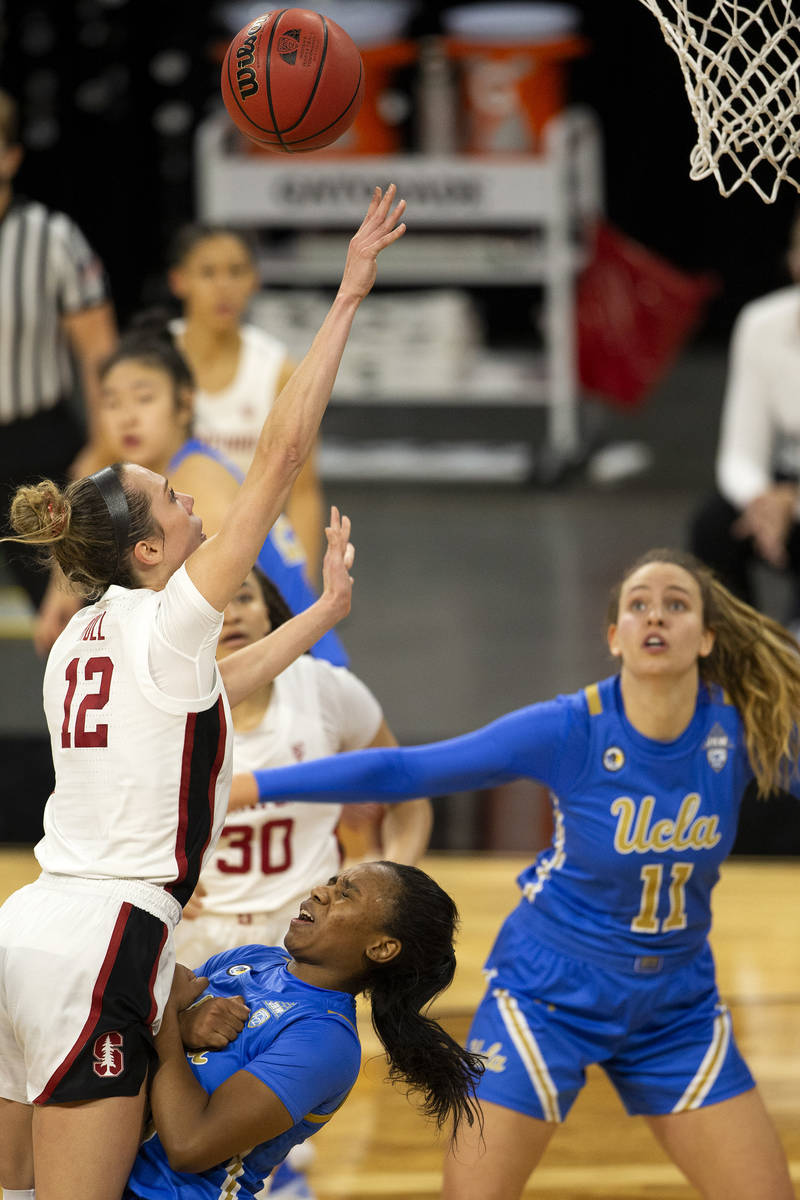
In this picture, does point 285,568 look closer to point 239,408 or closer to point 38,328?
point 239,408

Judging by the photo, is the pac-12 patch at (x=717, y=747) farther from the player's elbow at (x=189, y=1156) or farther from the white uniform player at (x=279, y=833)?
the player's elbow at (x=189, y=1156)

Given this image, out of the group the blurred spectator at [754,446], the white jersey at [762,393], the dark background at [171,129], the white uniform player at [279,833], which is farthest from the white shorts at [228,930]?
the dark background at [171,129]

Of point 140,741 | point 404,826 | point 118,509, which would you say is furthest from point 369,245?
point 404,826

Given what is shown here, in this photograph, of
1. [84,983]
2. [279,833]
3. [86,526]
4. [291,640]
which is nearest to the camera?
[84,983]

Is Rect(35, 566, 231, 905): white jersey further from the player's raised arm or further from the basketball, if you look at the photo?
the basketball

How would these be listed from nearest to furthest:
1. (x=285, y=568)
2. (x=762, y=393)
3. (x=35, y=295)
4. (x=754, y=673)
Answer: (x=754, y=673), (x=285, y=568), (x=35, y=295), (x=762, y=393)

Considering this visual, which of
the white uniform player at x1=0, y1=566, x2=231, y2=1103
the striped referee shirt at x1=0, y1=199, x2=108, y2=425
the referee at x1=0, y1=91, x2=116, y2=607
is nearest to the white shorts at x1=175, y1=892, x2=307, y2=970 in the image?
the white uniform player at x1=0, y1=566, x2=231, y2=1103

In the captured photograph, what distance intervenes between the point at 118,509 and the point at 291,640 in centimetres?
44

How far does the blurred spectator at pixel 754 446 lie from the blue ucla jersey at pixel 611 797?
10.4 ft

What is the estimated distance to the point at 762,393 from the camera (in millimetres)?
6516

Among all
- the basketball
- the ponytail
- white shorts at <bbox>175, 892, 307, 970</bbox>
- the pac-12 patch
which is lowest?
white shorts at <bbox>175, 892, 307, 970</bbox>

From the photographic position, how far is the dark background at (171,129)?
39.8 ft

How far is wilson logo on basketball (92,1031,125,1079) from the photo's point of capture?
2359 mm

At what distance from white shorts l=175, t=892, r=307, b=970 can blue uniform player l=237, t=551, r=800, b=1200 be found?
0.36m
